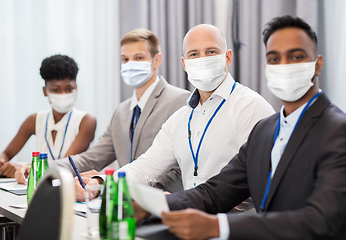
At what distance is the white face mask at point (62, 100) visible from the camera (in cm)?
300

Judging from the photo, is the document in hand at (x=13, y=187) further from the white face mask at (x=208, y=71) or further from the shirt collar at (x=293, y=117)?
Answer: the shirt collar at (x=293, y=117)

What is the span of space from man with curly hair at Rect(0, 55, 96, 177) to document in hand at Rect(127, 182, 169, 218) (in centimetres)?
195

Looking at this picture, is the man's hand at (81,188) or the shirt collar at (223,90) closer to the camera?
the man's hand at (81,188)

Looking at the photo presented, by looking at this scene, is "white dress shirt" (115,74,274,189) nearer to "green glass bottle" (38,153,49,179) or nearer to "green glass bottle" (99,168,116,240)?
"green glass bottle" (38,153,49,179)

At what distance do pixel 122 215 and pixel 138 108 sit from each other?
5.61 feet

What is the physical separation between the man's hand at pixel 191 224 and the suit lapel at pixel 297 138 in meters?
0.35

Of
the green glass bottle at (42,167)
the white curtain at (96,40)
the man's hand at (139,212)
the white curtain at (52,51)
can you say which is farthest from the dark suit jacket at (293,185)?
the white curtain at (52,51)

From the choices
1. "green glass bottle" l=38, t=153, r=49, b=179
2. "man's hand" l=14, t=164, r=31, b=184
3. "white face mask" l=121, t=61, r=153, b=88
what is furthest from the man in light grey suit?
"green glass bottle" l=38, t=153, r=49, b=179

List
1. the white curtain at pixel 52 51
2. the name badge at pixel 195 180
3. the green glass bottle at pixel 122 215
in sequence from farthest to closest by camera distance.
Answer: the white curtain at pixel 52 51, the name badge at pixel 195 180, the green glass bottle at pixel 122 215

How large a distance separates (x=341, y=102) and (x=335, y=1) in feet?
2.35

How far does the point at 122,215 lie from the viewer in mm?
1065

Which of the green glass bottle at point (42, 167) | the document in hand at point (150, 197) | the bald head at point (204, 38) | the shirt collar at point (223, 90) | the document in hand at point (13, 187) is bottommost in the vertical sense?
the document in hand at point (13, 187)

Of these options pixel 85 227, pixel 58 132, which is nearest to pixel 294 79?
pixel 85 227

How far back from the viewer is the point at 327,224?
1117mm
